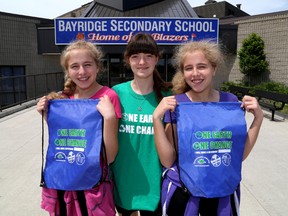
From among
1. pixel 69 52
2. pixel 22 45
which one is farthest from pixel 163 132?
pixel 22 45

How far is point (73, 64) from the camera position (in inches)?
81.7

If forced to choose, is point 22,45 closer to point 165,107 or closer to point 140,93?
point 140,93

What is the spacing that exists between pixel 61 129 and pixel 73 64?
0.46 m

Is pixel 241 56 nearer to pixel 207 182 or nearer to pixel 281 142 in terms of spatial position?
pixel 281 142

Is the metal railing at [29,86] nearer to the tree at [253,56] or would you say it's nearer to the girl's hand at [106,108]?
the tree at [253,56]

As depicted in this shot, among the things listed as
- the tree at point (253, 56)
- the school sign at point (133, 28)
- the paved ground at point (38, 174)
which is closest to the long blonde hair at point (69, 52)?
the paved ground at point (38, 174)

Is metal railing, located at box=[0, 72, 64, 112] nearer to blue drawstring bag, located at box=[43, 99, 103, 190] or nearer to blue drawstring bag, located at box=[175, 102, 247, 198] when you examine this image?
blue drawstring bag, located at box=[43, 99, 103, 190]

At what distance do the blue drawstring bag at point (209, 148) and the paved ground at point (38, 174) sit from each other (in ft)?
6.11

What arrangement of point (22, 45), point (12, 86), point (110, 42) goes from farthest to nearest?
point (22, 45) < point (110, 42) < point (12, 86)

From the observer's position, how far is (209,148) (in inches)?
70.7

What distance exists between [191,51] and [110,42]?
13.2 meters

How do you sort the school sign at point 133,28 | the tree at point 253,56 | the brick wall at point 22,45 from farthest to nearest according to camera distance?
the brick wall at point 22,45
the tree at point 253,56
the school sign at point 133,28

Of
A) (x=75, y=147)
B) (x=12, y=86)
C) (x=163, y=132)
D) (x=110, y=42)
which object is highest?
(x=110, y=42)

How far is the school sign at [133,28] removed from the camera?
46.7ft
